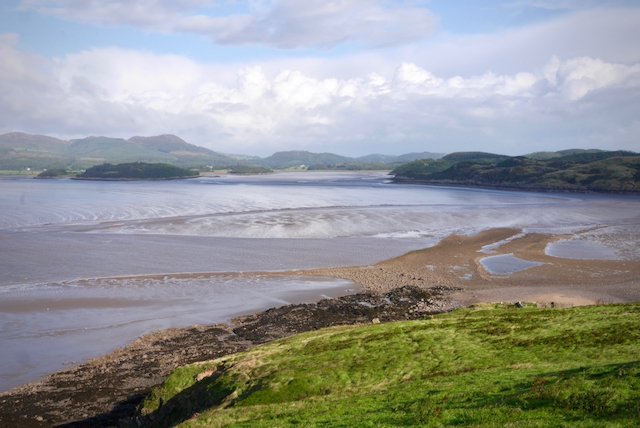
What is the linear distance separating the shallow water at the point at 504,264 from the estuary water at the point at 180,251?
7.47 meters

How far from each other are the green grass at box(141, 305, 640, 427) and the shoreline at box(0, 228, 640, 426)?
448cm

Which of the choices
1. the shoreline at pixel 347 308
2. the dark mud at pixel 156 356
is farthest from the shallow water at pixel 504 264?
the dark mud at pixel 156 356

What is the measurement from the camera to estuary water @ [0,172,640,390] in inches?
1570

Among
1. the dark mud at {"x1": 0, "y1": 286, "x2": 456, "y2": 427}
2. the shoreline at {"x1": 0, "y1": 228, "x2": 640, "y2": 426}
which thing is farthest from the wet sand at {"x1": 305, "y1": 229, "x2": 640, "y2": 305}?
the dark mud at {"x1": 0, "y1": 286, "x2": 456, "y2": 427}

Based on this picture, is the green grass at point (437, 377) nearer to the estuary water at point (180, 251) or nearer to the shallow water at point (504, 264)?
the estuary water at point (180, 251)

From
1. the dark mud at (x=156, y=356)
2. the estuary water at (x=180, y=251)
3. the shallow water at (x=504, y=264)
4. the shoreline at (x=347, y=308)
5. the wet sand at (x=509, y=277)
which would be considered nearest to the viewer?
the dark mud at (x=156, y=356)

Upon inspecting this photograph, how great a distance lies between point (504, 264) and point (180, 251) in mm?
39466

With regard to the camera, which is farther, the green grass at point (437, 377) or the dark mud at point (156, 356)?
the dark mud at point (156, 356)

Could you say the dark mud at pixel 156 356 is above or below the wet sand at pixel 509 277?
below

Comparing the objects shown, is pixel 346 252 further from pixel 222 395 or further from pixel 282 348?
pixel 222 395

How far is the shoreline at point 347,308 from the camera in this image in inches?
1058

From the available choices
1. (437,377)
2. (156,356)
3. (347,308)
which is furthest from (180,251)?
(437,377)

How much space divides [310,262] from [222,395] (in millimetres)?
39659

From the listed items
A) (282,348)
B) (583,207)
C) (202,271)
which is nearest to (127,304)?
(202,271)
